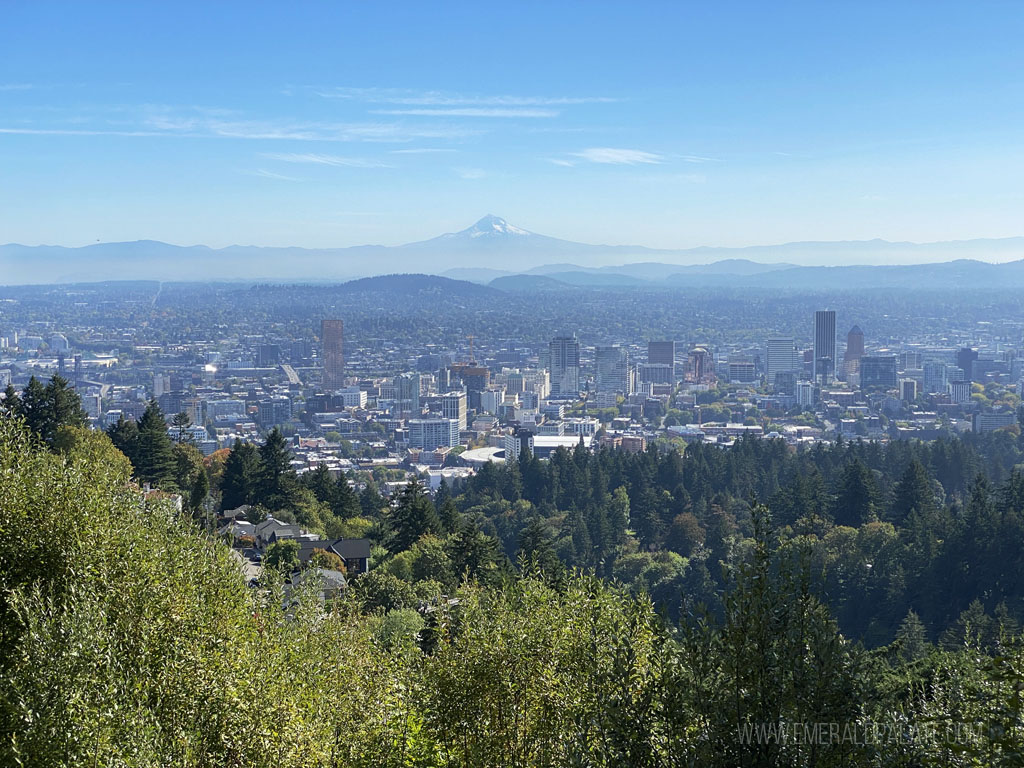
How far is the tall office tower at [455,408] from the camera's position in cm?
7725

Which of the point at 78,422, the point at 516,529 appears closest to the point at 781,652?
the point at 78,422

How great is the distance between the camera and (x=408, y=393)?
84812mm

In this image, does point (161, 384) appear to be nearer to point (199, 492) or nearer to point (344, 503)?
point (344, 503)

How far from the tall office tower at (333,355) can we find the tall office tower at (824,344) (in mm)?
44768

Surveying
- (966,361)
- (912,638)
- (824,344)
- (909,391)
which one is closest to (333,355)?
(824,344)

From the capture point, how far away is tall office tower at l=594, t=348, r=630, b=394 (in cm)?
9112

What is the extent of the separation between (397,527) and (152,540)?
12011 mm

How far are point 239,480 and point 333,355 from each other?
82.1 meters

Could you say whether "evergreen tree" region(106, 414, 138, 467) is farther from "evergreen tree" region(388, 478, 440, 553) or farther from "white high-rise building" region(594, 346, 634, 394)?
"white high-rise building" region(594, 346, 634, 394)

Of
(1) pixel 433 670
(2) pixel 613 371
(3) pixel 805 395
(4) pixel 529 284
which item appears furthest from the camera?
(4) pixel 529 284

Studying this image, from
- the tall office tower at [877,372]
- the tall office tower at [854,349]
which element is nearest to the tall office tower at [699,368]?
the tall office tower at [854,349]

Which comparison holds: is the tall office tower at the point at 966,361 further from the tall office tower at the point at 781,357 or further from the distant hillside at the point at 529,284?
the distant hillside at the point at 529,284

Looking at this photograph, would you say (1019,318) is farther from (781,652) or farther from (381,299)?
(781,652)

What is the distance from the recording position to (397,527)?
18016 mm
